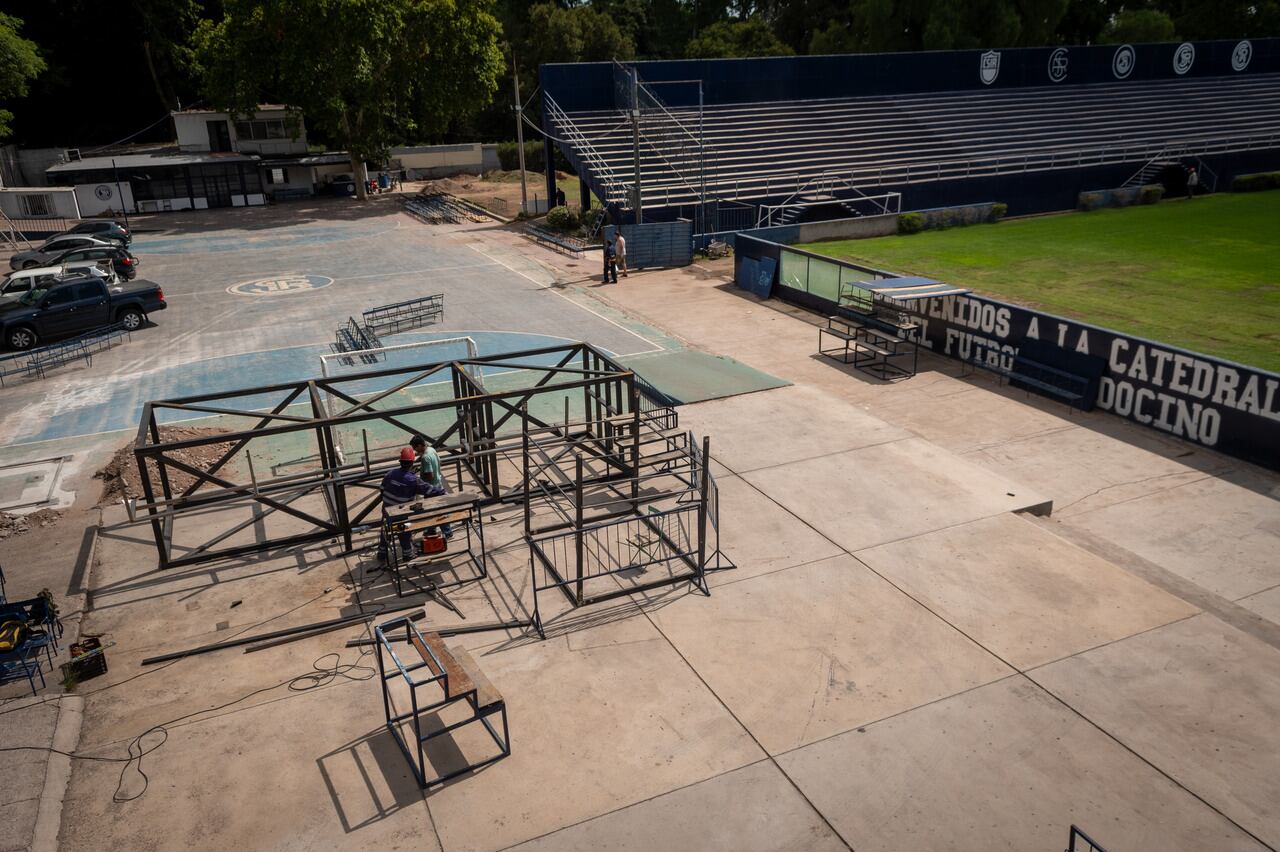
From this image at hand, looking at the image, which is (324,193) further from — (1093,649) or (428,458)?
(1093,649)

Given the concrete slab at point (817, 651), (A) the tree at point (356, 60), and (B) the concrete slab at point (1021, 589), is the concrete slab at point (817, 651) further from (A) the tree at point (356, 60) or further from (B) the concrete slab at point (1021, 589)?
(A) the tree at point (356, 60)

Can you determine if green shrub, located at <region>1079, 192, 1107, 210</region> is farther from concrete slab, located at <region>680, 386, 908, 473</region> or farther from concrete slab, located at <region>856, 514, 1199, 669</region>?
concrete slab, located at <region>856, 514, 1199, 669</region>

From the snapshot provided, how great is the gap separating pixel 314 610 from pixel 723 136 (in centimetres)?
3812

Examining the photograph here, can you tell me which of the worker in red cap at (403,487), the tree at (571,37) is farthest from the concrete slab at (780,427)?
the tree at (571,37)

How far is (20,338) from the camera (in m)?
24.5

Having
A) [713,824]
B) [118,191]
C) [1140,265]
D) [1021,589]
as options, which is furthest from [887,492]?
[118,191]

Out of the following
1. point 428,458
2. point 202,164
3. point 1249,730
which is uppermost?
point 202,164

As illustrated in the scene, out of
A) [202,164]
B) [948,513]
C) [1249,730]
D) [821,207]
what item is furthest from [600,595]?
→ [202,164]

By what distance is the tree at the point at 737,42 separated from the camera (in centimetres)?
7612

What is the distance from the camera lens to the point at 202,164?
51.9 metres

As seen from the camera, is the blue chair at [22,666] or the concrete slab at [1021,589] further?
the concrete slab at [1021,589]

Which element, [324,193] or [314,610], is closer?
[314,610]

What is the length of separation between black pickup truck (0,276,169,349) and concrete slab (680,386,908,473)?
18.4 m

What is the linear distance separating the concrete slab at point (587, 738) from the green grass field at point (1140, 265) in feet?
56.0
